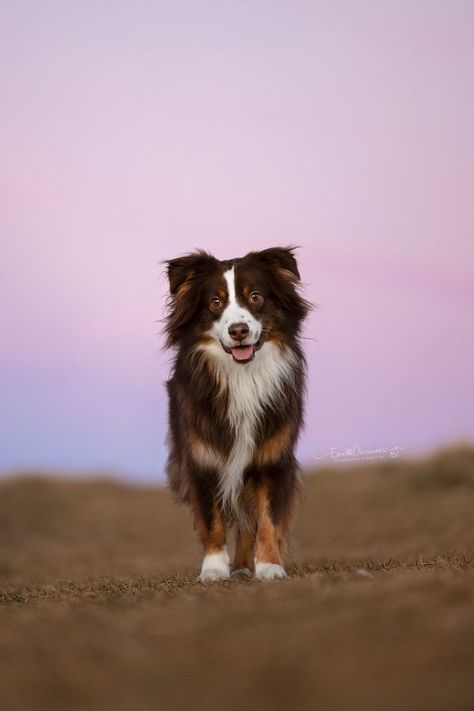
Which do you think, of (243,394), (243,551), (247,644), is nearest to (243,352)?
(243,394)

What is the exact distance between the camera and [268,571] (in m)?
6.61

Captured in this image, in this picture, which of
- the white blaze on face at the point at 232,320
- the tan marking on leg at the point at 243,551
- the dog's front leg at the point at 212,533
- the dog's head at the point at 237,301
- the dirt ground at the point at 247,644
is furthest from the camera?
the tan marking on leg at the point at 243,551

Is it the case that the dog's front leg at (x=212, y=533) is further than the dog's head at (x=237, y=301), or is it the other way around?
the dog's front leg at (x=212, y=533)

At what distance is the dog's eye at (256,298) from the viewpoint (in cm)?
679

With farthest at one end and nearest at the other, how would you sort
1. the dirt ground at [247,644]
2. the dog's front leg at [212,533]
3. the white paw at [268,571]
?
the dog's front leg at [212,533]
the white paw at [268,571]
the dirt ground at [247,644]

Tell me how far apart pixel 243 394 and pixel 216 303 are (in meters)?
0.67

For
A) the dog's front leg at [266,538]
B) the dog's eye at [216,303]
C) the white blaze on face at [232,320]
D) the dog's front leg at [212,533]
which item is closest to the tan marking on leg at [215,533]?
the dog's front leg at [212,533]

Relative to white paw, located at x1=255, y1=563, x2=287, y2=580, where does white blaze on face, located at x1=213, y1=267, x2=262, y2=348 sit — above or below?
above

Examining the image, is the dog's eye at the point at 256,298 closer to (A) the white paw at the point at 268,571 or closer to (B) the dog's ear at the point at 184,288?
(B) the dog's ear at the point at 184,288

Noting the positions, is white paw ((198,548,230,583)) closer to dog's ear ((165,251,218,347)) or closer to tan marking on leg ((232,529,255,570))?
tan marking on leg ((232,529,255,570))

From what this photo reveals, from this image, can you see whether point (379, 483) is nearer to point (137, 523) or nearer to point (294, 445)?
point (137, 523)

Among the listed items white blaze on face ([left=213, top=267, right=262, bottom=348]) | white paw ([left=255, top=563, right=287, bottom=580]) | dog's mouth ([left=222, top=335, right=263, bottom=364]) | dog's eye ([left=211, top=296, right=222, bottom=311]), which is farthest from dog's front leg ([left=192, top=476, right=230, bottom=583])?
dog's eye ([left=211, top=296, right=222, bottom=311])

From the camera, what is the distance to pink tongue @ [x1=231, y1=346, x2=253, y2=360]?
22.2 ft

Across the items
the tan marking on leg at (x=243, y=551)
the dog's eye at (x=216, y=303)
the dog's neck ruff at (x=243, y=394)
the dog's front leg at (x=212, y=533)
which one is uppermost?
the dog's eye at (x=216, y=303)
